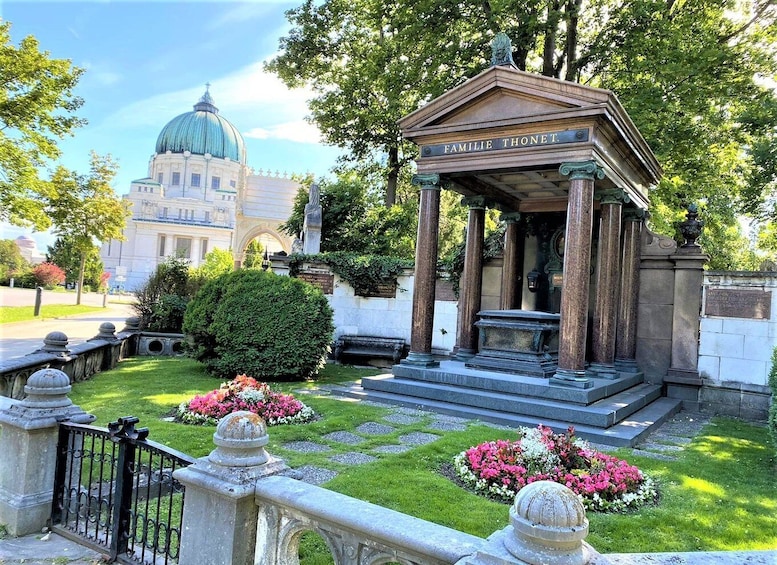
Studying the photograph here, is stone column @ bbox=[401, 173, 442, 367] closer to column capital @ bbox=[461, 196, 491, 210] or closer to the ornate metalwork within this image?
column capital @ bbox=[461, 196, 491, 210]

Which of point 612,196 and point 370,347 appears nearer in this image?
point 612,196

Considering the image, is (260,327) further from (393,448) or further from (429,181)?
(393,448)

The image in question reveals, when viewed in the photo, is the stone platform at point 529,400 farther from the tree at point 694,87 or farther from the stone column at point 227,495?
the tree at point 694,87

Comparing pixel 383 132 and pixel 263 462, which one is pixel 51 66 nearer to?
pixel 383 132

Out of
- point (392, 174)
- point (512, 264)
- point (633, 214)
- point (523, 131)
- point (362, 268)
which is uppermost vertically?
point (392, 174)

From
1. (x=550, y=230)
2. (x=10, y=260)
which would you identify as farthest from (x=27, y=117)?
(x=10, y=260)

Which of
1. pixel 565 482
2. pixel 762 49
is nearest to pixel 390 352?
pixel 565 482

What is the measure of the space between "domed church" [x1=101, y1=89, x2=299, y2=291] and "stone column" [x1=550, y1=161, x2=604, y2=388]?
207 feet

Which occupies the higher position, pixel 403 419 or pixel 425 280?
pixel 425 280

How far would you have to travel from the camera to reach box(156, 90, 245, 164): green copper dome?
77938 mm

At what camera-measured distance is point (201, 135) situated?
78250 mm

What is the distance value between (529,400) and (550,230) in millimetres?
5543

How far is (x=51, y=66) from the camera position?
54.2 ft

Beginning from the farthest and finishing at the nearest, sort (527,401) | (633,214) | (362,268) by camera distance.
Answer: (362,268) < (633,214) < (527,401)
